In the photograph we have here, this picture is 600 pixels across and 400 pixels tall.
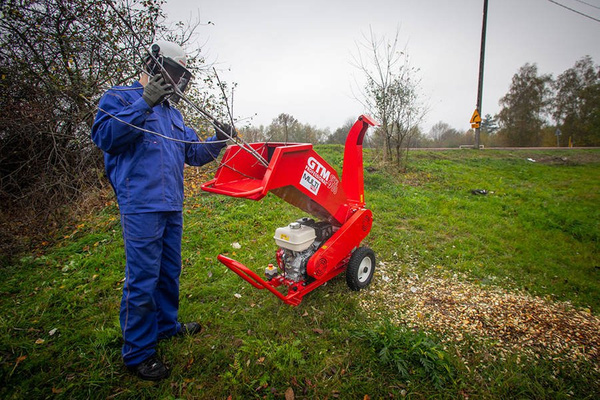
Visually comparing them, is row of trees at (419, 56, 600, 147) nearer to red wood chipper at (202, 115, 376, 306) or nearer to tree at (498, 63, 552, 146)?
tree at (498, 63, 552, 146)

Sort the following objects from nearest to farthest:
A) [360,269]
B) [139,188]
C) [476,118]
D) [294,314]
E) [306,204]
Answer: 1. [139,188]
2. [306,204]
3. [294,314]
4. [360,269]
5. [476,118]

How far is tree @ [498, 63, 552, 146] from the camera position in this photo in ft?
76.1

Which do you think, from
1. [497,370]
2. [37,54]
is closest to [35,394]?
[497,370]

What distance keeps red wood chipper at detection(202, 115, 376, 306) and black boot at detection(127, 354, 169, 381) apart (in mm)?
964

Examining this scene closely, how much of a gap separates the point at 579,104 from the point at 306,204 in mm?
30679

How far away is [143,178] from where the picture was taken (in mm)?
2090

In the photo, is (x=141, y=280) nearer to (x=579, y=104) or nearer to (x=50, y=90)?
(x=50, y=90)

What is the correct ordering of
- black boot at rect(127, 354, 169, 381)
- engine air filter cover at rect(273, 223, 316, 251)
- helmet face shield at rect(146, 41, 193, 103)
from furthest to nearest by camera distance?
engine air filter cover at rect(273, 223, 316, 251) → black boot at rect(127, 354, 169, 381) → helmet face shield at rect(146, 41, 193, 103)

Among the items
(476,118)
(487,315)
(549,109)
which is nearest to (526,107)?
(549,109)

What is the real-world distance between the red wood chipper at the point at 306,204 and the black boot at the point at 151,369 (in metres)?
0.96

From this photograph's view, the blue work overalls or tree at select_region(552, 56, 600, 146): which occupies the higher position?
tree at select_region(552, 56, 600, 146)

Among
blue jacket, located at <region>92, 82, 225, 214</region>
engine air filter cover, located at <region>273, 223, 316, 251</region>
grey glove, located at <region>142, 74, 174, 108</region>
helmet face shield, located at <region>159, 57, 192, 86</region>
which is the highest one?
helmet face shield, located at <region>159, 57, 192, 86</region>

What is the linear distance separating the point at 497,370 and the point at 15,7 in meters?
9.50

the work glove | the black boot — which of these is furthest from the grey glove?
the black boot
